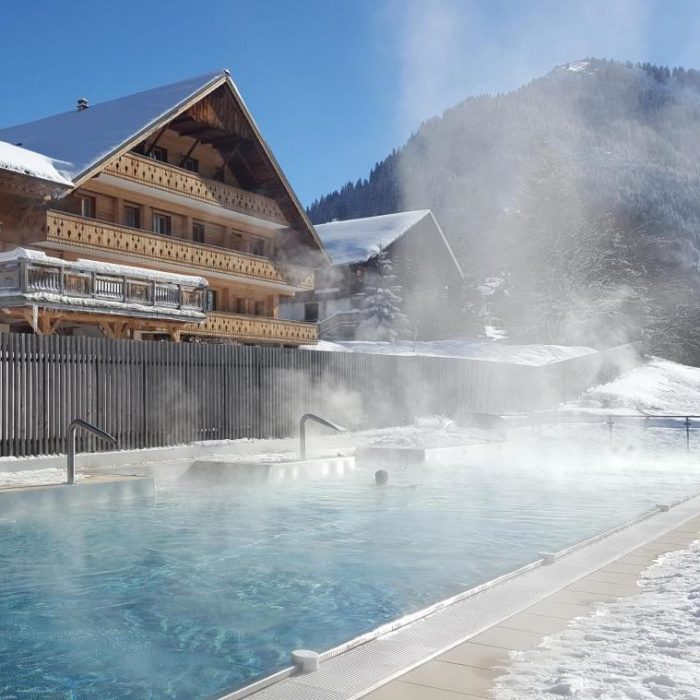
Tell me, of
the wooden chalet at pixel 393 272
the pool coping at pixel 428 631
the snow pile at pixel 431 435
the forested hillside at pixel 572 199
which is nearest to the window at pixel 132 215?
the snow pile at pixel 431 435

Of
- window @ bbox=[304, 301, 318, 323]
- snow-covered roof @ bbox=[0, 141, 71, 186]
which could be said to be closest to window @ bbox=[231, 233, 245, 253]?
snow-covered roof @ bbox=[0, 141, 71, 186]

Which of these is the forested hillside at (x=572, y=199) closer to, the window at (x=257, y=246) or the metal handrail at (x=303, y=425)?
the window at (x=257, y=246)

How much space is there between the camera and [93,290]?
2078cm

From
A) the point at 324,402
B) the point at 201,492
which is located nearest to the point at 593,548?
the point at 201,492

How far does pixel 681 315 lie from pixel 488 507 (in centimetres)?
4861

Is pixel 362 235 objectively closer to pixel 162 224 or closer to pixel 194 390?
pixel 162 224

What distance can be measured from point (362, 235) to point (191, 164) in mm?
19200

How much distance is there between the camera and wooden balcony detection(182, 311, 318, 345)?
27875 millimetres

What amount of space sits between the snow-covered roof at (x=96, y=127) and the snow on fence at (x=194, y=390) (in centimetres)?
957

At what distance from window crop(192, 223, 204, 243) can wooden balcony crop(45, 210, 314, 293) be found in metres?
1.67

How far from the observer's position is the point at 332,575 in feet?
21.8

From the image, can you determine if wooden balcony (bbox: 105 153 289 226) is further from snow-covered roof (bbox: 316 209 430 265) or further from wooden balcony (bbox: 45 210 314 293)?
snow-covered roof (bbox: 316 209 430 265)

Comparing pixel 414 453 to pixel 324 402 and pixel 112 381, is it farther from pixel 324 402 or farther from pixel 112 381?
pixel 112 381

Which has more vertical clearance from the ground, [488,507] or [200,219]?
[200,219]
